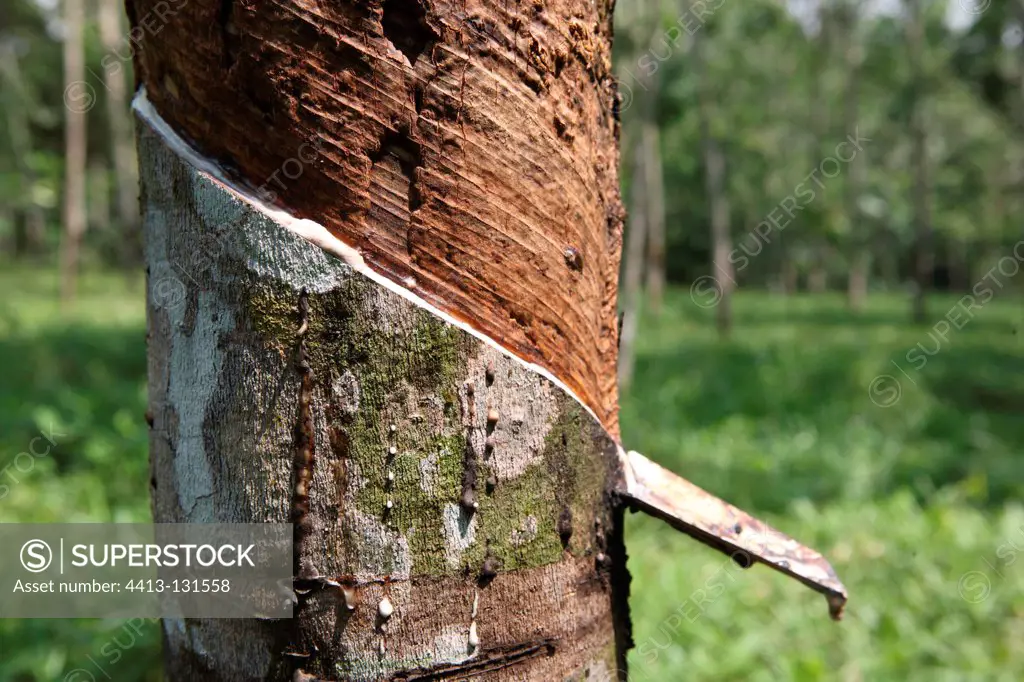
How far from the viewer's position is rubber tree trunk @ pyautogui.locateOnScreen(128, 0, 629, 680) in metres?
0.68

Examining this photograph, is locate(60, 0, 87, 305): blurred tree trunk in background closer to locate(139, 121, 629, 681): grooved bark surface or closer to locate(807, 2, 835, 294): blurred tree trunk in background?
locate(139, 121, 629, 681): grooved bark surface

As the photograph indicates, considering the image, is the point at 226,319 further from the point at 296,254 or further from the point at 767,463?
the point at 767,463

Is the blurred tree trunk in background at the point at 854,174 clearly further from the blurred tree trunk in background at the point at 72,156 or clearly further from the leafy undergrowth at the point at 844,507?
the blurred tree trunk in background at the point at 72,156

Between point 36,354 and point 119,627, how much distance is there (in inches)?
186

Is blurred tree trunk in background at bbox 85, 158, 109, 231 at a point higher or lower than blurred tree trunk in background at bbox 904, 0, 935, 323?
higher

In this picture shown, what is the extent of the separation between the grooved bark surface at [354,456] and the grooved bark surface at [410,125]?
4 centimetres

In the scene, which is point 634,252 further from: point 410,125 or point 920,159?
point 920,159

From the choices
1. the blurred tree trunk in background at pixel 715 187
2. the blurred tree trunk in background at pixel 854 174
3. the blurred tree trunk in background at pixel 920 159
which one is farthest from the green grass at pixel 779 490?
the blurred tree trunk in background at pixel 854 174

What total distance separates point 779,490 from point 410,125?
4608mm

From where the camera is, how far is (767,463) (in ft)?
17.2

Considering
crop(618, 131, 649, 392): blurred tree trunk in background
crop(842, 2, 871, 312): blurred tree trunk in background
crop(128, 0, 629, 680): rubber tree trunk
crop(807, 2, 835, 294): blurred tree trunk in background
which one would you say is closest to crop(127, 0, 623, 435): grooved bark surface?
crop(128, 0, 629, 680): rubber tree trunk

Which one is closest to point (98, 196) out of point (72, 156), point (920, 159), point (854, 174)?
point (72, 156)

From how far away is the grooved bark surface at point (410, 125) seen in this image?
0.68 meters

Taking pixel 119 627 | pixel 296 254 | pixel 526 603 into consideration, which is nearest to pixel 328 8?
pixel 296 254
